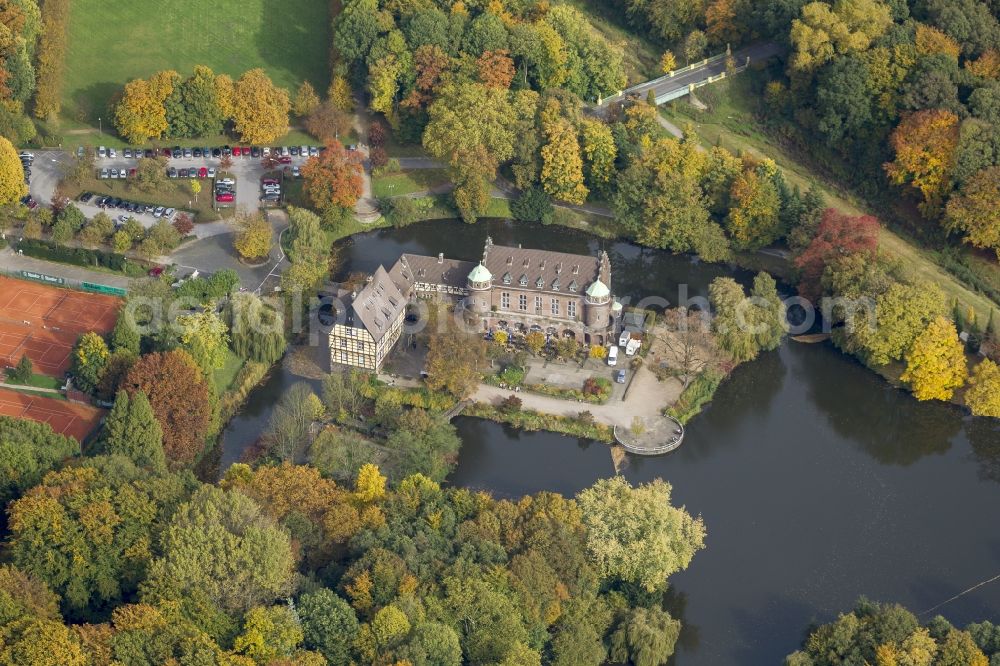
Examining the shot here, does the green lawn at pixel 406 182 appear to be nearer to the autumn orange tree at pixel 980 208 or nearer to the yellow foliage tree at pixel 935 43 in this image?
the yellow foliage tree at pixel 935 43

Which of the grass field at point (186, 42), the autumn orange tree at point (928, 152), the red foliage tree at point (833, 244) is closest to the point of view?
the red foliage tree at point (833, 244)

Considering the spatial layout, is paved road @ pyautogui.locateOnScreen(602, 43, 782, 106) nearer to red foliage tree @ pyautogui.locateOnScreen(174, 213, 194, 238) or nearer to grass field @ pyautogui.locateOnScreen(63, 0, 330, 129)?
grass field @ pyautogui.locateOnScreen(63, 0, 330, 129)

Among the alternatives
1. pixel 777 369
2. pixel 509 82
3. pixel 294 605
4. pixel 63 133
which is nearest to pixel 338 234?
pixel 509 82

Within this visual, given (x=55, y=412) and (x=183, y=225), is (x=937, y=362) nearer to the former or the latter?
(x=183, y=225)

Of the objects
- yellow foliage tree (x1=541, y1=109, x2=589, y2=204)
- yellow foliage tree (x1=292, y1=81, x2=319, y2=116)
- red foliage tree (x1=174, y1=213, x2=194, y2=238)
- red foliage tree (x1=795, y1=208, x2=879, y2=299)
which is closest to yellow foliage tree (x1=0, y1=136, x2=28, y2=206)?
red foliage tree (x1=174, y1=213, x2=194, y2=238)

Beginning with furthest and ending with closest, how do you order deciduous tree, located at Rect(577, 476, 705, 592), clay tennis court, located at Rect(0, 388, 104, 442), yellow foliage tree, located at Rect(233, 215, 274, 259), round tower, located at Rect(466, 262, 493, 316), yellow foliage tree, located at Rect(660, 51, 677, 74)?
1. yellow foliage tree, located at Rect(660, 51, 677, 74)
2. yellow foliage tree, located at Rect(233, 215, 274, 259)
3. round tower, located at Rect(466, 262, 493, 316)
4. clay tennis court, located at Rect(0, 388, 104, 442)
5. deciduous tree, located at Rect(577, 476, 705, 592)

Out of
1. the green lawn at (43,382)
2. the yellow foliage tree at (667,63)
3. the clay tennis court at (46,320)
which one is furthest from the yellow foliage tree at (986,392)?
the green lawn at (43,382)
